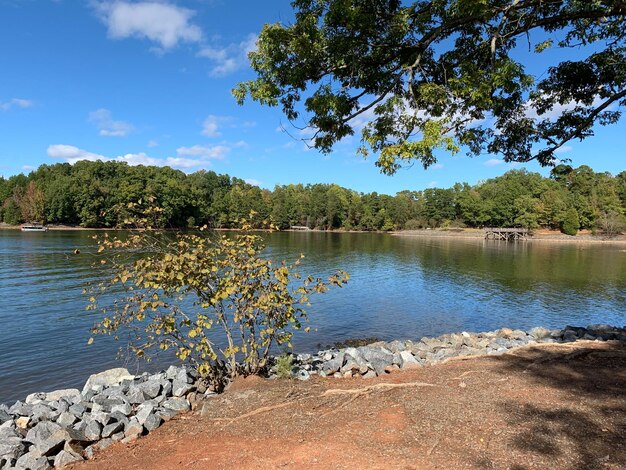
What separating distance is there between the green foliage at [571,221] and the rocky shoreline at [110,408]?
106243mm

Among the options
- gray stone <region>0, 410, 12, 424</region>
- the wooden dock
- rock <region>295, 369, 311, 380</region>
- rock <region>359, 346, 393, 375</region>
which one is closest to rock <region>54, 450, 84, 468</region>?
gray stone <region>0, 410, 12, 424</region>

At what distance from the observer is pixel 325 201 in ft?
420

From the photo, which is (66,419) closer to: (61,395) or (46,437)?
(46,437)

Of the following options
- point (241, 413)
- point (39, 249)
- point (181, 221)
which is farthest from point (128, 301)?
point (181, 221)

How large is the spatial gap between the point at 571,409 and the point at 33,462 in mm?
6359

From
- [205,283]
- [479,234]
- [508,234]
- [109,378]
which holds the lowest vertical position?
[109,378]

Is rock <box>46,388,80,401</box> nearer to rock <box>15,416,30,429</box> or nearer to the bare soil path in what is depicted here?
rock <box>15,416,30,429</box>

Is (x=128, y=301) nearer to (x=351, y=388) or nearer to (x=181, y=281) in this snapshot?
(x=181, y=281)

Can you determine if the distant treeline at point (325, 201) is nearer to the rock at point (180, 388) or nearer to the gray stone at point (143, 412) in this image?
the rock at point (180, 388)

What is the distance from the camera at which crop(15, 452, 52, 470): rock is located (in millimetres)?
5055

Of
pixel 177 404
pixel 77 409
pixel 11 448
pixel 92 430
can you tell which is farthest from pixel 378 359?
pixel 11 448

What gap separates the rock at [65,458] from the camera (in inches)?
201

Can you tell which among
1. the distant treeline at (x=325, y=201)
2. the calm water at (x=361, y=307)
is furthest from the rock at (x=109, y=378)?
the distant treeline at (x=325, y=201)

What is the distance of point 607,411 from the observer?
5.07 meters
